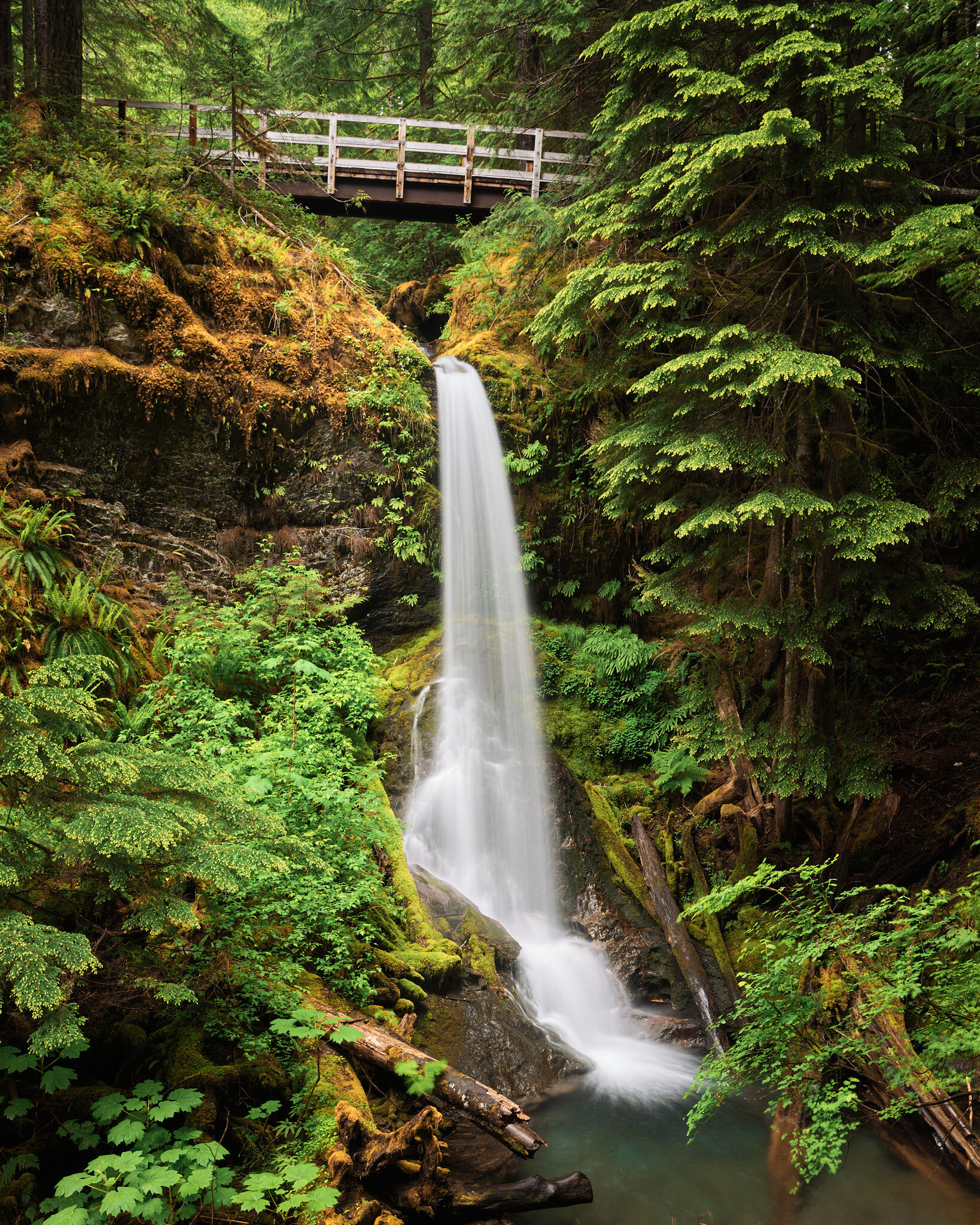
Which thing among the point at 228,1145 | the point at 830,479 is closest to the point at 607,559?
the point at 830,479

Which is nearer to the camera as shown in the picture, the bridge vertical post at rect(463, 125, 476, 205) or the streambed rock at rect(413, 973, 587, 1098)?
the streambed rock at rect(413, 973, 587, 1098)

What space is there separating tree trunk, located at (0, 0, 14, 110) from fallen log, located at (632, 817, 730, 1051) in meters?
A: 11.9

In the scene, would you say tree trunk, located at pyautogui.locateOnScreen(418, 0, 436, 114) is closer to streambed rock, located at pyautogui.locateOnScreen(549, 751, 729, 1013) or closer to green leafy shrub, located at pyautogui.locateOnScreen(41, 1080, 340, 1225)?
streambed rock, located at pyautogui.locateOnScreen(549, 751, 729, 1013)

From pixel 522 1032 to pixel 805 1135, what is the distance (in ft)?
8.74

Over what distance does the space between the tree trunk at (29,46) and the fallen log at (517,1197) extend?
1257 cm

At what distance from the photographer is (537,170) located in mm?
12062

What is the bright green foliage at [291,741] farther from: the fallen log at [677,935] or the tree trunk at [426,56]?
the tree trunk at [426,56]

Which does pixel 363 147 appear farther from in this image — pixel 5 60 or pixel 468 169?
pixel 5 60

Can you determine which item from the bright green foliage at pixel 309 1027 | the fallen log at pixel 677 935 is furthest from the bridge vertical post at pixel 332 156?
the bright green foliage at pixel 309 1027

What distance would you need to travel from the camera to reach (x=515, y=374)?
1040 centimetres

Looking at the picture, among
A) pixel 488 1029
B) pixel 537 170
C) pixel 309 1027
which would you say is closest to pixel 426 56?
pixel 537 170

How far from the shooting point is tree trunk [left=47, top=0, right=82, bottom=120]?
342 inches

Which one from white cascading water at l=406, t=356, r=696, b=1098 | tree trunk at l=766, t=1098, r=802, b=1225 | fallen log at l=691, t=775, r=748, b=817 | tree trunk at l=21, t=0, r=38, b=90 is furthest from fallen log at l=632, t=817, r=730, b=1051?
tree trunk at l=21, t=0, r=38, b=90

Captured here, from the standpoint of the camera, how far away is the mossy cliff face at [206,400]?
744 cm
